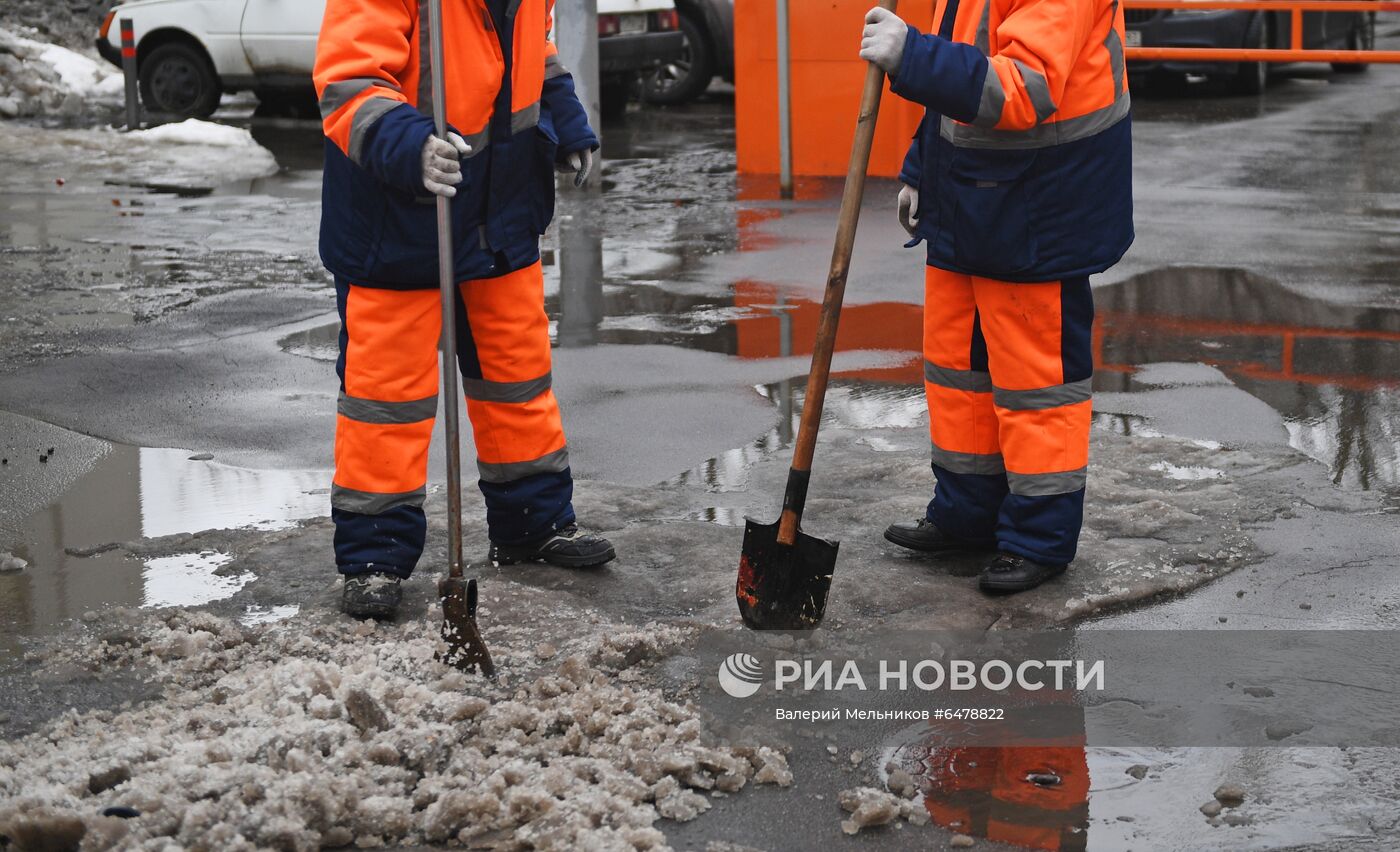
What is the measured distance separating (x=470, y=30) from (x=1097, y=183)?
5.11ft

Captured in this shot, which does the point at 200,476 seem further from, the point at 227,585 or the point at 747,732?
the point at 747,732

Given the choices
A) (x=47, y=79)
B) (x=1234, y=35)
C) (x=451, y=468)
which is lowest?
(x=451, y=468)

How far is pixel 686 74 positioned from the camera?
53.1ft

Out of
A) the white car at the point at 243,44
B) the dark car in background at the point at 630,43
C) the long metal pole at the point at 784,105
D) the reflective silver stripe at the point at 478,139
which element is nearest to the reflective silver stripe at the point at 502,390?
the reflective silver stripe at the point at 478,139

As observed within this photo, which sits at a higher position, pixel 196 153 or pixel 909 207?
pixel 909 207

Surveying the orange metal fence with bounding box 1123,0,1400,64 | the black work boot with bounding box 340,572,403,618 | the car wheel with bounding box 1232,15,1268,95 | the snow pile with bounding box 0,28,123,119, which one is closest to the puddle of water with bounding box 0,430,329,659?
the black work boot with bounding box 340,572,403,618

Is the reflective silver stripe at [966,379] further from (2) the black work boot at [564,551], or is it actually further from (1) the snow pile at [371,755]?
(1) the snow pile at [371,755]

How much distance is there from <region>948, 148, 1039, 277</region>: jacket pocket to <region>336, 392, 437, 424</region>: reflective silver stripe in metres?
1.42

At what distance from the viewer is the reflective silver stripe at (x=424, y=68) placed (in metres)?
3.94

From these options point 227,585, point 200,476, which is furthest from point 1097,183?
point 200,476

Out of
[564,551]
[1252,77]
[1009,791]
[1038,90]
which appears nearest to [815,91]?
[1252,77]

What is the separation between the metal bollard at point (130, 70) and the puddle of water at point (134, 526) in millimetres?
9742

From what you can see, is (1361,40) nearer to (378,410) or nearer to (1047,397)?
(1047,397)

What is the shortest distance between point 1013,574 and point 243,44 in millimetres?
12354
